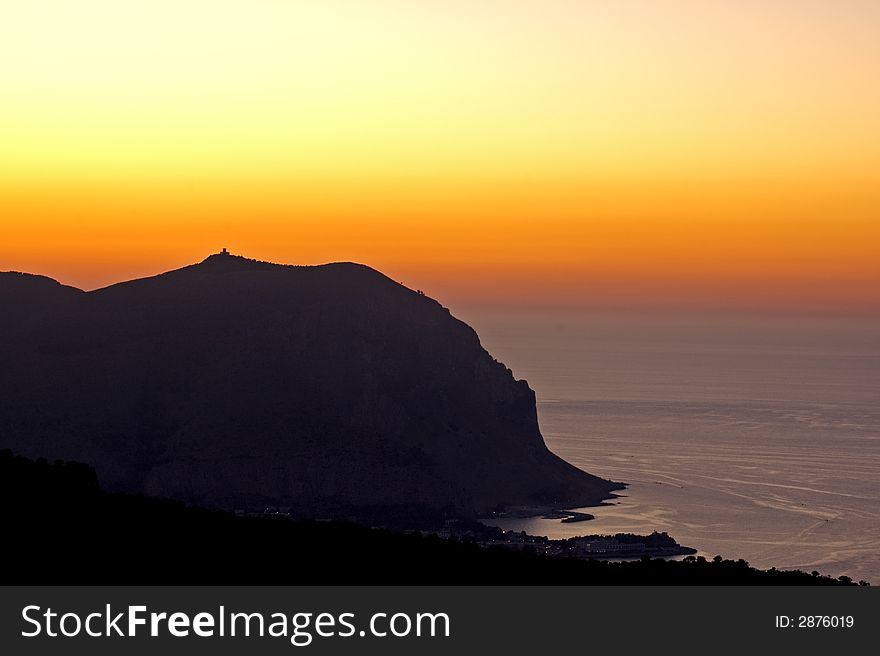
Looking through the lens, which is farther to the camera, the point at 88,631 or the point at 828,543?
the point at 828,543

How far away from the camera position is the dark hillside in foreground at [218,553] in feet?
144

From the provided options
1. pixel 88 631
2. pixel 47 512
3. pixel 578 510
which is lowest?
pixel 88 631

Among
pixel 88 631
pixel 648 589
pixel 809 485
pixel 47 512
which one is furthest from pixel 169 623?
pixel 809 485

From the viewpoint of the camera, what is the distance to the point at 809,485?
196 metres

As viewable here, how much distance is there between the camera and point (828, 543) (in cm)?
14875

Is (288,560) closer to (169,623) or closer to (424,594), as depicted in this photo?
(424,594)

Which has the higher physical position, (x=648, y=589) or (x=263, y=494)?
(x=263, y=494)

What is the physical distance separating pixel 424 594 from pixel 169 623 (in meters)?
6.69

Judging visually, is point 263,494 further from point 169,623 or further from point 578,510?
point 169,623

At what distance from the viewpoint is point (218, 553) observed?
48.0 m

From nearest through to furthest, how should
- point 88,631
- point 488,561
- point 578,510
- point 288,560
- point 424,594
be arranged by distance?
point 88,631, point 424,594, point 288,560, point 488,561, point 578,510

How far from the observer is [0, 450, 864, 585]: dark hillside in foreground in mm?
43781

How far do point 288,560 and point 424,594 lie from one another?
1442 cm

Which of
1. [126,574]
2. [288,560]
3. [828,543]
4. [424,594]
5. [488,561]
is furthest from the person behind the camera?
[828,543]
